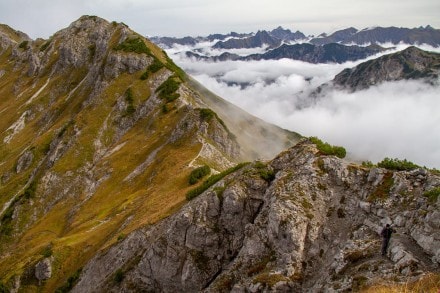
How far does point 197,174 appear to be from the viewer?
7112 centimetres

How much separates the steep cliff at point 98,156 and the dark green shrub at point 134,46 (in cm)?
52

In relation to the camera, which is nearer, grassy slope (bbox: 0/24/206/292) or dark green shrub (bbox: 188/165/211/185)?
dark green shrub (bbox: 188/165/211/185)

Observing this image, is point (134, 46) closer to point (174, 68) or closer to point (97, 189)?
point (174, 68)

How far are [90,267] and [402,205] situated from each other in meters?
47.0

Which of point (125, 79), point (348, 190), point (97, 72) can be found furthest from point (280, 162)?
point (97, 72)

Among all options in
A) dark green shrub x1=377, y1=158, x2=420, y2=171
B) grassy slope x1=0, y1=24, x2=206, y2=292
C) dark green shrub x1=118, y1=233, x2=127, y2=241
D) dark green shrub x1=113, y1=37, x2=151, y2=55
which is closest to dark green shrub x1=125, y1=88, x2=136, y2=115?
grassy slope x1=0, y1=24, x2=206, y2=292

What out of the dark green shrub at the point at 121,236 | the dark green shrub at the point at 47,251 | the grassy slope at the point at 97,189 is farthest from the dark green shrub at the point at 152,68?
the dark green shrub at the point at 121,236

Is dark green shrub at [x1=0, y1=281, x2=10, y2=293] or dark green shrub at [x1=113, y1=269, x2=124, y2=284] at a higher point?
dark green shrub at [x1=113, y1=269, x2=124, y2=284]

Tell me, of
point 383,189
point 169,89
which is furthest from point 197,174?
point 169,89

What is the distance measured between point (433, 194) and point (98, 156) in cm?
9818

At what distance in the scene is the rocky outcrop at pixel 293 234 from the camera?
2998cm

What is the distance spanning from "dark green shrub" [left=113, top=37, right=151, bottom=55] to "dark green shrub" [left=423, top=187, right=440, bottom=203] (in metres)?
126

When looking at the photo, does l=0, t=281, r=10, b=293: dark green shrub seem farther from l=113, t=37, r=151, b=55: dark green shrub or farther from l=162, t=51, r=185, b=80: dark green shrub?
l=113, t=37, r=151, b=55: dark green shrub

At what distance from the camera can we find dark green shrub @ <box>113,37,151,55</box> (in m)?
145
